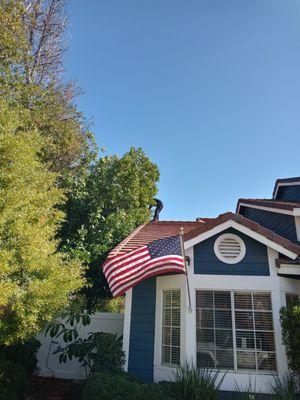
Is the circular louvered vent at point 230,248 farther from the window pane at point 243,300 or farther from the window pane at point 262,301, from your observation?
the window pane at point 262,301

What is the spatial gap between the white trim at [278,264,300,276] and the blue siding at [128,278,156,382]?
3058 mm

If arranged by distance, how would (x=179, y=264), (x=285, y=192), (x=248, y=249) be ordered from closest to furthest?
(x=179, y=264)
(x=248, y=249)
(x=285, y=192)

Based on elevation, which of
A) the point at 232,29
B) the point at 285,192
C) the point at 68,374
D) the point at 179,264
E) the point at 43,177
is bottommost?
the point at 68,374

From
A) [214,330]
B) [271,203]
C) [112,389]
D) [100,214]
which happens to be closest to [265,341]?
[214,330]

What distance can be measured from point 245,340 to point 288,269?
1884 mm

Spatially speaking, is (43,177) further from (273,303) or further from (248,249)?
(273,303)

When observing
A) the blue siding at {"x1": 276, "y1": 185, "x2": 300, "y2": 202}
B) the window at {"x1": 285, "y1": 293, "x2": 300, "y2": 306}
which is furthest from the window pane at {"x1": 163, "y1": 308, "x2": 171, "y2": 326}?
the blue siding at {"x1": 276, "y1": 185, "x2": 300, "y2": 202}

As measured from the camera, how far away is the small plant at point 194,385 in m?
6.00

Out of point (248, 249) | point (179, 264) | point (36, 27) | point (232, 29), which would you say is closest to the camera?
point (179, 264)

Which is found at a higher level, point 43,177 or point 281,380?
point 43,177

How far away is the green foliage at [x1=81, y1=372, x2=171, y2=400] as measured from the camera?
228 inches

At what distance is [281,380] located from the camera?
22.1ft

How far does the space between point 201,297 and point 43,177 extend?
5.76 m

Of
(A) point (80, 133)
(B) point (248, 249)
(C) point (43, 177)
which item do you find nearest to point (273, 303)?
(B) point (248, 249)
